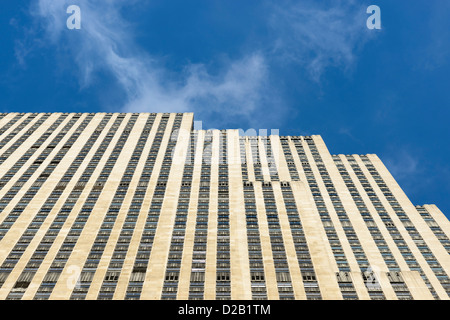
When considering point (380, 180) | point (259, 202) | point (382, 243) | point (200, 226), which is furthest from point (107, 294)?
point (380, 180)

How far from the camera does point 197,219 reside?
101 metres

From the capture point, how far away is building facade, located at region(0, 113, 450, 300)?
83.2 meters

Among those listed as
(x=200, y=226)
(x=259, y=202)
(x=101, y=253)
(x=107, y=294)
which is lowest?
(x=107, y=294)

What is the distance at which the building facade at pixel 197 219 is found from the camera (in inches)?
3275

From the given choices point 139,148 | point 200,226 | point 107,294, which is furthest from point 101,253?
point 139,148

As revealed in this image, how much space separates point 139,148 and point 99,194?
2735 cm

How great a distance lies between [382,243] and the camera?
351 feet

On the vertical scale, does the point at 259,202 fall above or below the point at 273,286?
above

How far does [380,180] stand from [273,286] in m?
67.0
